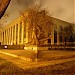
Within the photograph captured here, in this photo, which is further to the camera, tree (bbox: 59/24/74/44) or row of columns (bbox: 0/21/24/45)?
tree (bbox: 59/24/74/44)

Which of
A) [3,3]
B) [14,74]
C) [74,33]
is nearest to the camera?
[3,3]

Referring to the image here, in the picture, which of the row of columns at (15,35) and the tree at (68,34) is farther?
the tree at (68,34)

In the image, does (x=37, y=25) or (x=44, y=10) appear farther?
(x=44, y=10)

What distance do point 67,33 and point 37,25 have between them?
29931 millimetres

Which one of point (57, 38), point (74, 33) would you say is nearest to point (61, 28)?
point (57, 38)

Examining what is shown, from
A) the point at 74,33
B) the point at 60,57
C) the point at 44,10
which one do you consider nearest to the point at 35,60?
the point at 60,57

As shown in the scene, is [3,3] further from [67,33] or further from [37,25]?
[67,33]

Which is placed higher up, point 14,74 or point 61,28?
point 61,28

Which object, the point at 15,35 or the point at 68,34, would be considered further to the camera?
the point at 15,35

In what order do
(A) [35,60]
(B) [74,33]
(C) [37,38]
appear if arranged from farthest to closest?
(B) [74,33] < (C) [37,38] < (A) [35,60]


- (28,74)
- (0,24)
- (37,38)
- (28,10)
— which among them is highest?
(28,10)

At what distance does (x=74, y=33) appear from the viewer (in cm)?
4222

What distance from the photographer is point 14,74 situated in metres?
6.53

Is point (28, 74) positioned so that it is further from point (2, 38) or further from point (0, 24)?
point (2, 38)
